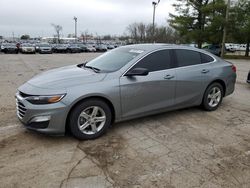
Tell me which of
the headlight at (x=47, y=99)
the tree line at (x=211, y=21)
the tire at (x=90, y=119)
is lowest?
the tire at (x=90, y=119)

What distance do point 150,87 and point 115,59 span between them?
888 mm

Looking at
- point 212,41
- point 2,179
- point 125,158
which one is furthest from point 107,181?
point 212,41

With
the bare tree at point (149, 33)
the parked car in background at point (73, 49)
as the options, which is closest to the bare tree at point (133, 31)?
the bare tree at point (149, 33)

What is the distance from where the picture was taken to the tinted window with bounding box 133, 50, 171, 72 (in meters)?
4.23

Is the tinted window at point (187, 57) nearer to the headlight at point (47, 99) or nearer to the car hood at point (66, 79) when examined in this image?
the car hood at point (66, 79)

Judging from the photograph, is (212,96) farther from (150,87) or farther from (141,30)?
(141,30)

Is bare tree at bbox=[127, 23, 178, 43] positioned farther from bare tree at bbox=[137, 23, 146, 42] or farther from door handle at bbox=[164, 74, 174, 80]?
door handle at bbox=[164, 74, 174, 80]

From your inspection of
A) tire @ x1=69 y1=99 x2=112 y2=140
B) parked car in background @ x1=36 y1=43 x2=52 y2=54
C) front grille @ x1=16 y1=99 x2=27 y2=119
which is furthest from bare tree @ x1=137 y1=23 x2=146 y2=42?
front grille @ x1=16 y1=99 x2=27 y2=119

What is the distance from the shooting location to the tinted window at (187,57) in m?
4.71

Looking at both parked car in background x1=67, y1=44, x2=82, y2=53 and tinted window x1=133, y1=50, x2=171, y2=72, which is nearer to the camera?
→ tinted window x1=133, y1=50, x2=171, y2=72

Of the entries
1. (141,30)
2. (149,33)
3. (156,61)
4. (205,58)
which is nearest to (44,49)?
(205,58)

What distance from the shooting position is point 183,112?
5215 millimetres

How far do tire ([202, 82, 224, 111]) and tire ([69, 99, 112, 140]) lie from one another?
7.95ft

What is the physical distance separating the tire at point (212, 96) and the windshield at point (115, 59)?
190cm
